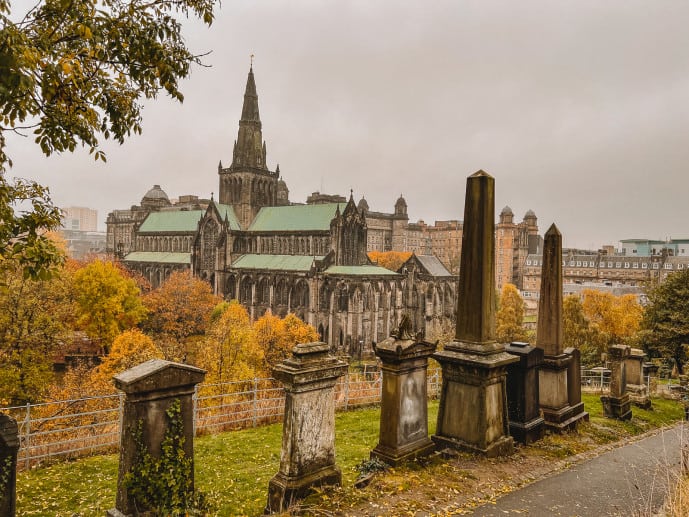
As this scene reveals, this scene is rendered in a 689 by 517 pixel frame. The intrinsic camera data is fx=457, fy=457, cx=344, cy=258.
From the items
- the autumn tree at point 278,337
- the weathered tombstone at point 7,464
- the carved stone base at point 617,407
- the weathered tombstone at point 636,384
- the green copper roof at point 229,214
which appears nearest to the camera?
the weathered tombstone at point 7,464

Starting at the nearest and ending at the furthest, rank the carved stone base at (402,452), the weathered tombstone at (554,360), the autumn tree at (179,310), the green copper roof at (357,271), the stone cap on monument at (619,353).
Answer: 1. the carved stone base at (402,452)
2. the weathered tombstone at (554,360)
3. the stone cap on monument at (619,353)
4. the autumn tree at (179,310)
5. the green copper roof at (357,271)

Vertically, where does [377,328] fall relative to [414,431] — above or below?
below

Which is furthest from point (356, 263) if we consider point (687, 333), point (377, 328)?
point (687, 333)

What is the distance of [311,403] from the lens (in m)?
5.59

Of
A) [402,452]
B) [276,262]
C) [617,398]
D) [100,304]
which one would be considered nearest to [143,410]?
[402,452]

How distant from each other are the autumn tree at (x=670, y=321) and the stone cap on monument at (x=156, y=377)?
28.8 metres

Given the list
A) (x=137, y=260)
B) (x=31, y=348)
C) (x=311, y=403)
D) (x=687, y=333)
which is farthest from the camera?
(x=137, y=260)

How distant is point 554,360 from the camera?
8.96 m

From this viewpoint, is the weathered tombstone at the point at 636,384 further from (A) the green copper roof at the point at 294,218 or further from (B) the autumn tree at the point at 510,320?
(A) the green copper roof at the point at 294,218

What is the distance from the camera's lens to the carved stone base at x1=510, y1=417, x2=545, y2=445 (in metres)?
7.85

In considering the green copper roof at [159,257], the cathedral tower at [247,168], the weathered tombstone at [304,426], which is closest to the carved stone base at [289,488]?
the weathered tombstone at [304,426]

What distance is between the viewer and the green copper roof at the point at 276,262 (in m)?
49.8

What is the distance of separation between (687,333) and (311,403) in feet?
90.7

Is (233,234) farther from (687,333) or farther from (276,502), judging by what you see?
(276,502)
